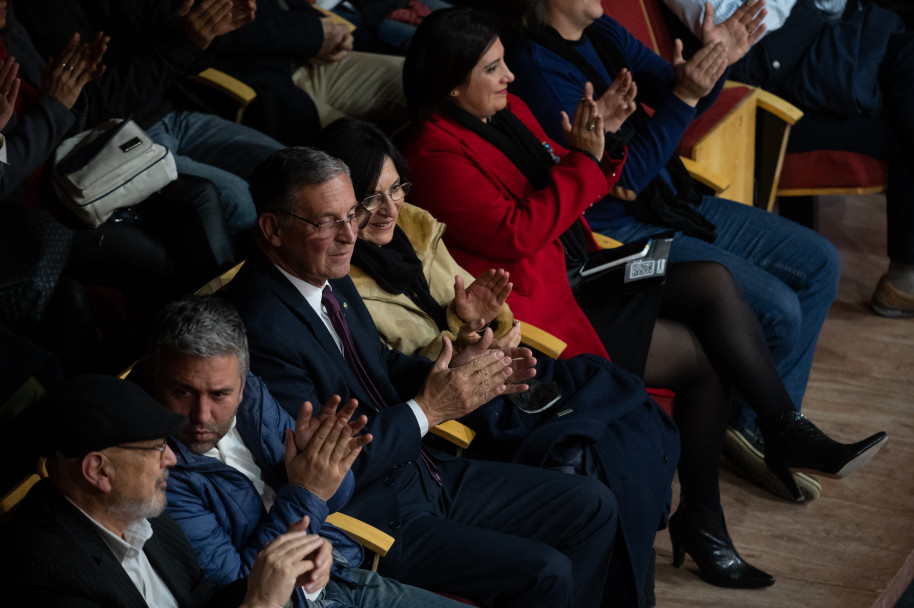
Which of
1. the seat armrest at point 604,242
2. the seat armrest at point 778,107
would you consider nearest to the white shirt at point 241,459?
the seat armrest at point 604,242

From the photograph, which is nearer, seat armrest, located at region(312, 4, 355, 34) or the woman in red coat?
the woman in red coat

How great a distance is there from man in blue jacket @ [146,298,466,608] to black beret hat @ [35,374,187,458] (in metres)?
0.26

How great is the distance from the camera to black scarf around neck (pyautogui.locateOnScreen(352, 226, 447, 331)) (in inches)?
94.8

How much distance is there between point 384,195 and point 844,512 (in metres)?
1.63

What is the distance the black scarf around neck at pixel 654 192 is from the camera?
3.24 m

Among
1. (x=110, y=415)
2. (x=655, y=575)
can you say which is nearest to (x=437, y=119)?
(x=655, y=575)

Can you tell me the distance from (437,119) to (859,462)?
4.49 ft

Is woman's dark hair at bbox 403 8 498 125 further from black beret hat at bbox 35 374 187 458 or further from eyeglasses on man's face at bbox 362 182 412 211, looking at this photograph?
black beret hat at bbox 35 374 187 458

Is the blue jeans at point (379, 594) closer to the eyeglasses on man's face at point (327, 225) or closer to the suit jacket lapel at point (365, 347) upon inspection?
the suit jacket lapel at point (365, 347)

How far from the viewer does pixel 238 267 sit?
2.27 meters

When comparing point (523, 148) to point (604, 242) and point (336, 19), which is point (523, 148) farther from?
point (336, 19)

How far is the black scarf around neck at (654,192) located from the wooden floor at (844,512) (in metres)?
0.74

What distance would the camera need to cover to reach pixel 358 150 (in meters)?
2.38

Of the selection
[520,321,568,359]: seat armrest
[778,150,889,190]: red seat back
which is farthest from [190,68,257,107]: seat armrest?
[778,150,889,190]: red seat back
